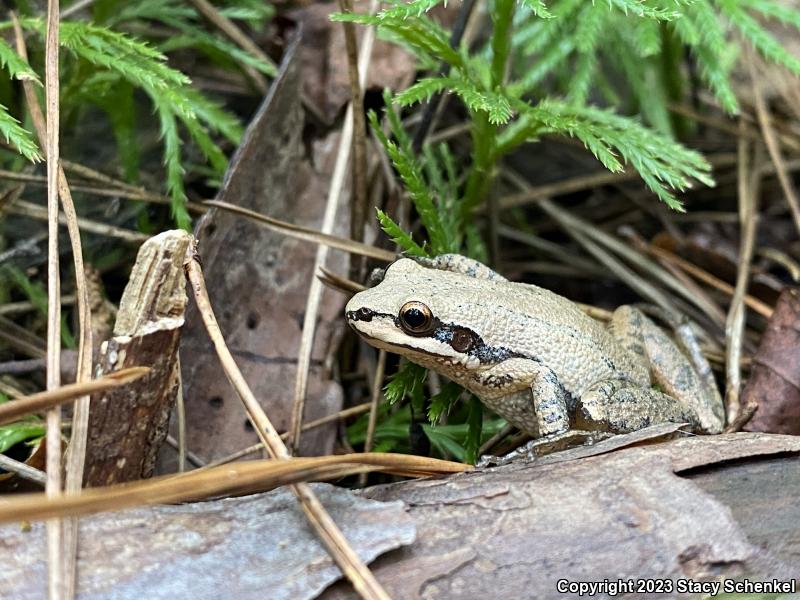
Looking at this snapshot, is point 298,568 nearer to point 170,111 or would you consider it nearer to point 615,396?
point 615,396

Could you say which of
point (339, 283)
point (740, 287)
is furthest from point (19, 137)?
point (740, 287)

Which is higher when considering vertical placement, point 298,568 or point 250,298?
point 250,298

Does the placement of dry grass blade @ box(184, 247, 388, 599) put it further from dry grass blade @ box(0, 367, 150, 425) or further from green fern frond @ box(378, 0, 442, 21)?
green fern frond @ box(378, 0, 442, 21)

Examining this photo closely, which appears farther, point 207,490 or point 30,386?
point 30,386

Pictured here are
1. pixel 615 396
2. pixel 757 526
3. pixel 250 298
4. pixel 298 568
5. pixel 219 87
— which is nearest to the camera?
pixel 298 568

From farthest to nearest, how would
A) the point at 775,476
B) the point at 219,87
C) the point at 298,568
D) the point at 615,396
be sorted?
the point at 219,87
the point at 615,396
the point at 775,476
the point at 298,568

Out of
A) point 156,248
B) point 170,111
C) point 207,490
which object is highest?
point 170,111

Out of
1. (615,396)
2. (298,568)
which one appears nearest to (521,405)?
(615,396)

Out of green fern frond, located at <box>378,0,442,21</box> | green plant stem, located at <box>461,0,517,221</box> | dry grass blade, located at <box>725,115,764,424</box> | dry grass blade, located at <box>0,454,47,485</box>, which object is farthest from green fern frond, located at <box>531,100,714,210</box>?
dry grass blade, located at <box>0,454,47,485</box>
